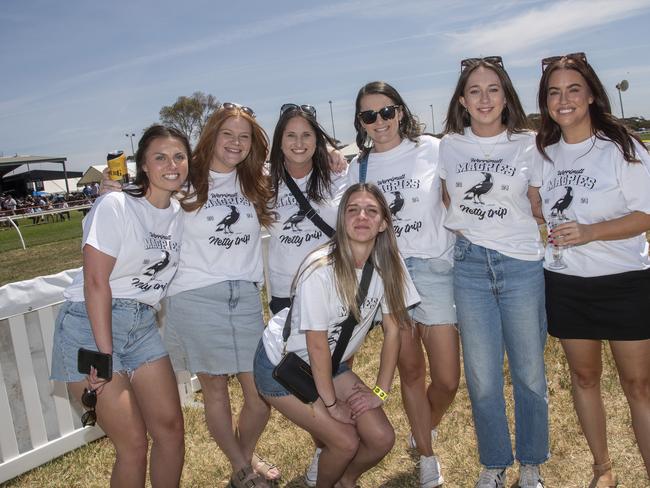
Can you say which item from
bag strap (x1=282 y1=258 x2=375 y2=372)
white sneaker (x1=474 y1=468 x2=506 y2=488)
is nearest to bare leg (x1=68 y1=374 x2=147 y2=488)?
bag strap (x1=282 y1=258 x2=375 y2=372)

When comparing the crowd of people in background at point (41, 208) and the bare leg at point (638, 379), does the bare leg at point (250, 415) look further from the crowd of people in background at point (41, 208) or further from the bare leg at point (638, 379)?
the crowd of people in background at point (41, 208)

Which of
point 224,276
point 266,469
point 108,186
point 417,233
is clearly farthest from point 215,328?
point 417,233

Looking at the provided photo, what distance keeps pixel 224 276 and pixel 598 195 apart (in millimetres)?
2211

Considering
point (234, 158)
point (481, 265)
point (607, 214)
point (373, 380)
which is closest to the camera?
point (607, 214)

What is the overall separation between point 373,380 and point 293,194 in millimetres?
2463

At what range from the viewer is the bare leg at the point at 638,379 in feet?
10.4

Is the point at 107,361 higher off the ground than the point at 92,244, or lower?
lower

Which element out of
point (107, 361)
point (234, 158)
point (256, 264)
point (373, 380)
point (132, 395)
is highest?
point (234, 158)

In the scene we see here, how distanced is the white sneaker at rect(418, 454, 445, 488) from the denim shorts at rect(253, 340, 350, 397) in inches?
47.2

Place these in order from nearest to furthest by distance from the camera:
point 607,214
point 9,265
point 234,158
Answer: point 607,214 < point 234,158 < point 9,265

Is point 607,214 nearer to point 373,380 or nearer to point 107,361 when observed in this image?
point 107,361

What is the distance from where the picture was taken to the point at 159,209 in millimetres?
3268

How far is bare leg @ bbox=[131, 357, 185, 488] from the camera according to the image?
124 inches

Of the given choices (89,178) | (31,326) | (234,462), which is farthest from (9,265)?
(89,178)
